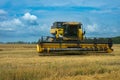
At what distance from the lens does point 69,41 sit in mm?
38281

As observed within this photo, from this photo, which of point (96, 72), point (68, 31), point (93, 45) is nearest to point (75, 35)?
point (68, 31)

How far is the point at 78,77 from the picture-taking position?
58.1 feet

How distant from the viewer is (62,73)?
18766 mm

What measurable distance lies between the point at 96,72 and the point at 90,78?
2.20m

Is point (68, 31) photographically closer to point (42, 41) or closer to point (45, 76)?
point (42, 41)

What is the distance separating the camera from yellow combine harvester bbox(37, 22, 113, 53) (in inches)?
1435

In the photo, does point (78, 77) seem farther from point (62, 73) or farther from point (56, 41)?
point (56, 41)

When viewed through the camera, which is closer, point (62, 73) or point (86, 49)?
point (62, 73)

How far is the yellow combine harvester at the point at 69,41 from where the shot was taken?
3644 cm

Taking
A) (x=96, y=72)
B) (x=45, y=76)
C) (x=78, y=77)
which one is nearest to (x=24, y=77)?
(x=45, y=76)

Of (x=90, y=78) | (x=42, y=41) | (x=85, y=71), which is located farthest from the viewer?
(x=42, y=41)

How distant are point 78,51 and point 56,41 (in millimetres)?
2447

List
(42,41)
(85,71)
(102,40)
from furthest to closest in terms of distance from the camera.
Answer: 1. (102,40)
2. (42,41)
3. (85,71)

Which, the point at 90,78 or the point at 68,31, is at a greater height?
the point at 68,31
